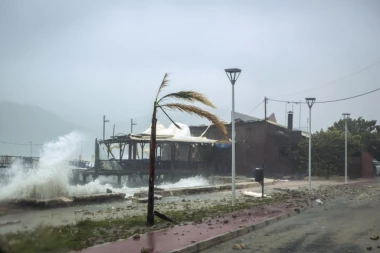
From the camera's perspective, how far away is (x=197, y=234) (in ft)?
30.3

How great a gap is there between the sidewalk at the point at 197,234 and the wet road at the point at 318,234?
24 centimetres

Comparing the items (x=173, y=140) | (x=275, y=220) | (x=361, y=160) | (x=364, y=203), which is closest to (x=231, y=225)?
(x=275, y=220)

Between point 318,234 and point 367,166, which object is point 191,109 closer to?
point 318,234

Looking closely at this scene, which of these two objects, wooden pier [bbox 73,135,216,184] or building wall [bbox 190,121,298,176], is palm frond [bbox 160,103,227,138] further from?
building wall [bbox 190,121,298,176]

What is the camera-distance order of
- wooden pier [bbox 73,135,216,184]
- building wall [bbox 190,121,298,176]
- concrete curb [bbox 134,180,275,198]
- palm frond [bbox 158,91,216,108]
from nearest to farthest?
palm frond [bbox 158,91,216,108] → concrete curb [bbox 134,180,275,198] → wooden pier [bbox 73,135,216,184] → building wall [bbox 190,121,298,176]

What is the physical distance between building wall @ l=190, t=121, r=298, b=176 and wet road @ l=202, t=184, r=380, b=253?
78.5 feet

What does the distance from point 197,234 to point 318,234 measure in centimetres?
304

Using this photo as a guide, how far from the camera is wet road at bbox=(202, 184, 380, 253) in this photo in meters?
8.10

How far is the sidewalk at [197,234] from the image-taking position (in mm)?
7680

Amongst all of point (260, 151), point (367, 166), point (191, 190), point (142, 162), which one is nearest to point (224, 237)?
point (191, 190)

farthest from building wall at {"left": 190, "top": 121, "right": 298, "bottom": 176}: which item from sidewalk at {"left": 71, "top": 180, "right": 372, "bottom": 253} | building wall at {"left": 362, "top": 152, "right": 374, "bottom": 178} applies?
sidewalk at {"left": 71, "top": 180, "right": 372, "bottom": 253}

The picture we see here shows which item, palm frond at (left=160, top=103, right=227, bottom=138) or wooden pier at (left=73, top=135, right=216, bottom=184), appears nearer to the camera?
palm frond at (left=160, top=103, right=227, bottom=138)

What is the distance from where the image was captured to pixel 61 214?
13617 millimetres

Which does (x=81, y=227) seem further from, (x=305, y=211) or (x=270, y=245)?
(x=305, y=211)
